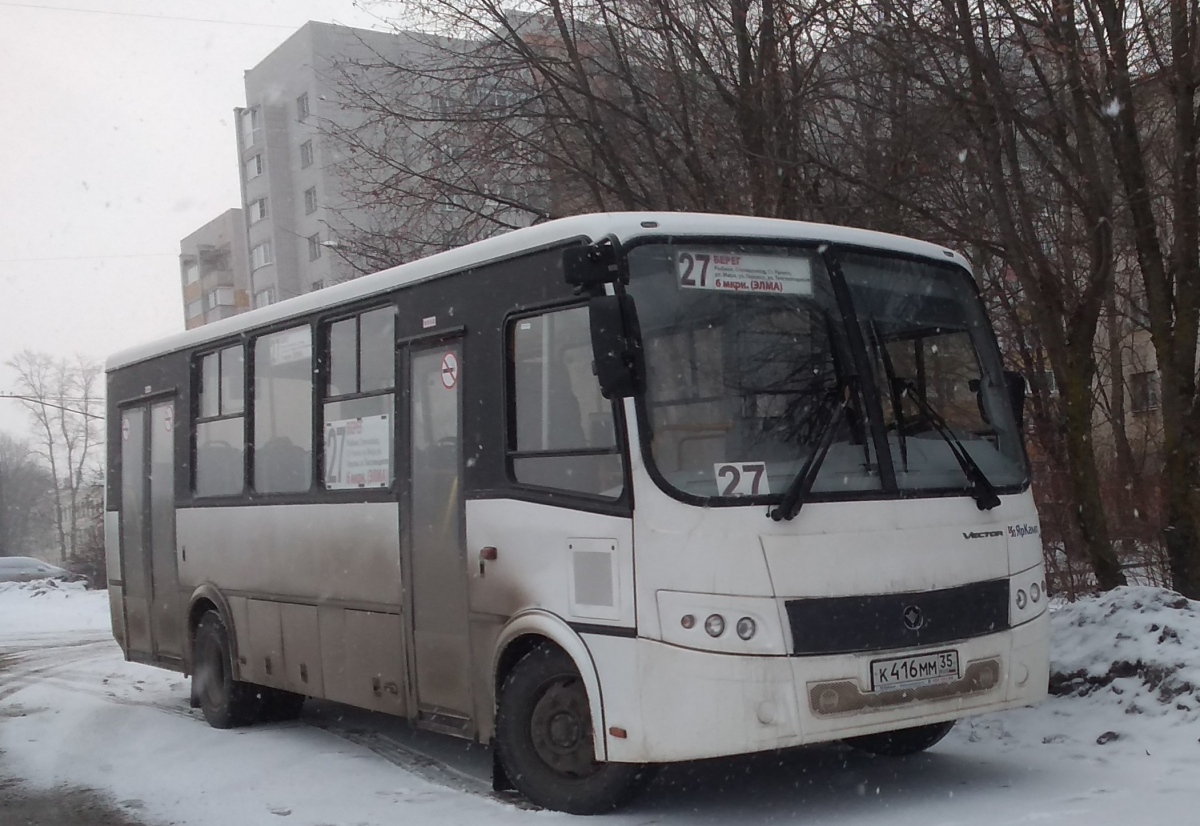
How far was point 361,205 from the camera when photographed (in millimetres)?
15453

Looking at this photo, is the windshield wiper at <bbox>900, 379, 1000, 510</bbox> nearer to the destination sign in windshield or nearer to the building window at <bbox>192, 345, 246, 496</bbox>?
the destination sign in windshield

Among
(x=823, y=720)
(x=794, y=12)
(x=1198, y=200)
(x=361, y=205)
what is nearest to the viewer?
(x=823, y=720)

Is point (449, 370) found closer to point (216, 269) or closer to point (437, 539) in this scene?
point (437, 539)

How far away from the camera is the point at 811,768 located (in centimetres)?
794

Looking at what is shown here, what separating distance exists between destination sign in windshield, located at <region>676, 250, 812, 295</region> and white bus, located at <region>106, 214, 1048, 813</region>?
1 cm

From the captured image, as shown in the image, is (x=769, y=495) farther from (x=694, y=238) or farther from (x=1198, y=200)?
(x=1198, y=200)

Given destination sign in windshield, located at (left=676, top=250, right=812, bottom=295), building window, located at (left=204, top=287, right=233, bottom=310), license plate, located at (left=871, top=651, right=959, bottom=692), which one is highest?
building window, located at (left=204, top=287, right=233, bottom=310)

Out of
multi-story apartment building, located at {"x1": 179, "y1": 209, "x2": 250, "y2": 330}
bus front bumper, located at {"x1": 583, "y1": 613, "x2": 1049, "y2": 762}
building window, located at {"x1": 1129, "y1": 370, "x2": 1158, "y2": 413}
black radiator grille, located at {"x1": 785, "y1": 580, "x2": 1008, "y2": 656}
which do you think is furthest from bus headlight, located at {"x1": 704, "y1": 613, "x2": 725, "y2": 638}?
multi-story apartment building, located at {"x1": 179, "y1": 209, "x2": 250, "y2": 330}

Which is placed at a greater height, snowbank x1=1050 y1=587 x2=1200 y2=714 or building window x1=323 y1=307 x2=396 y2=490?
building window x1=323 y1=307 x2=396 y2=490

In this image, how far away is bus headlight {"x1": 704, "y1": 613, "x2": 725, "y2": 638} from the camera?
627 cm

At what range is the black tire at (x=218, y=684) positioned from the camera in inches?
419

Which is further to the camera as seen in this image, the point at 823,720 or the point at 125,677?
the point at 125,677

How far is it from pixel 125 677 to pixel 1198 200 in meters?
11.1

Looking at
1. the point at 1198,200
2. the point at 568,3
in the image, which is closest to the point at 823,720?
the point at 1198,200
